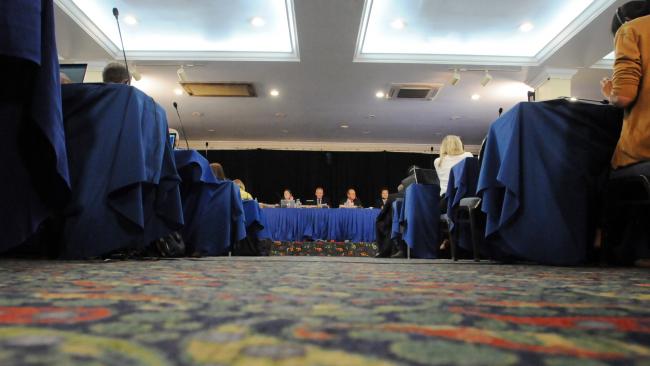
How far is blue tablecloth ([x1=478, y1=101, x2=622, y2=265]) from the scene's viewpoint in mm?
1625

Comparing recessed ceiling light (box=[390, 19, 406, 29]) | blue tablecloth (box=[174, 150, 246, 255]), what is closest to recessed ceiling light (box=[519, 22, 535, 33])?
recessed ceiling light (box=[390, 19, 406, 29])

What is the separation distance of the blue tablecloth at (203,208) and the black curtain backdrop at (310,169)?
7179 millimetres

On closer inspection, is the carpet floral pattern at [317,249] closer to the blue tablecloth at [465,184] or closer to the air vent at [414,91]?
the air vent at [414,91]

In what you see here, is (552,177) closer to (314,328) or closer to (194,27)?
(314,328)

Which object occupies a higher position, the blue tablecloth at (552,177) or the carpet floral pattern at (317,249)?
the blue tablecloth at (552,177)

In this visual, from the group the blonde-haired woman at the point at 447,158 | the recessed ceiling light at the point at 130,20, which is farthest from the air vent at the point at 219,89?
the blonde-haired woman at the point at 447,158

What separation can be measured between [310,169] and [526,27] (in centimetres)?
602

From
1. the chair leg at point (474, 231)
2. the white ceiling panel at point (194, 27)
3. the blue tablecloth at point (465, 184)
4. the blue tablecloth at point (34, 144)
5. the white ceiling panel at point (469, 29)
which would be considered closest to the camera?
the blue tablecloth at point (34, 144)

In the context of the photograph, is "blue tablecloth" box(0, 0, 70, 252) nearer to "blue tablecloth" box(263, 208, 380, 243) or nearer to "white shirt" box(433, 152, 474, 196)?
"white shirt" box(433, 152, 474, 196)

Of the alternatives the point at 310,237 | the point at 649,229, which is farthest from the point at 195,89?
the point at 649,229

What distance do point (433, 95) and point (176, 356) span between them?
6.41 metres

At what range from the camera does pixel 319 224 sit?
5.70 m

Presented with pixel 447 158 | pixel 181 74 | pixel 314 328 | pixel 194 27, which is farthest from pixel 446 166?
pixel 181 74

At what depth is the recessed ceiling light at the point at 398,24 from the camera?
4.55 m
